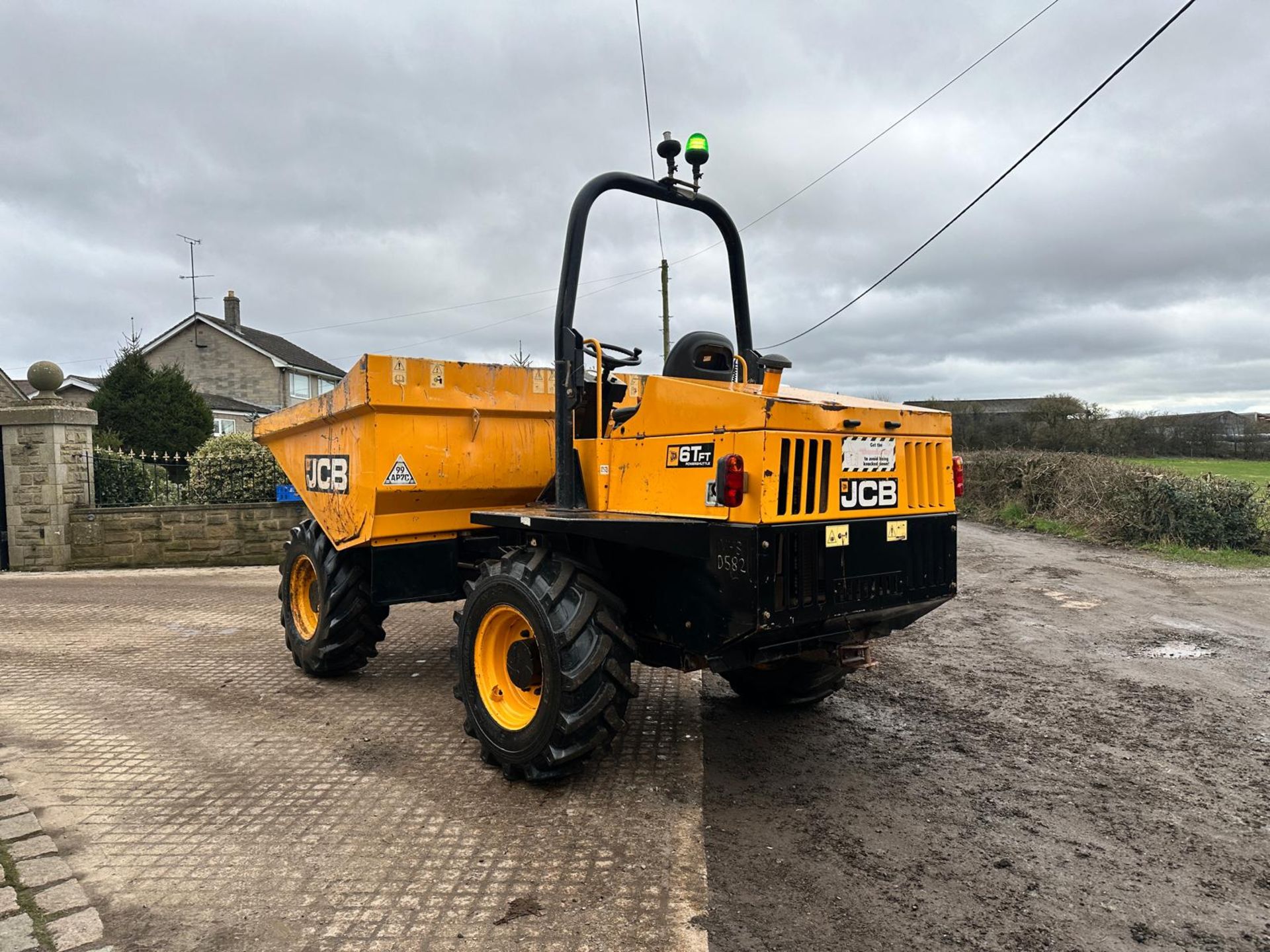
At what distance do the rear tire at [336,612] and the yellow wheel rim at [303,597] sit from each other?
8 centimetres

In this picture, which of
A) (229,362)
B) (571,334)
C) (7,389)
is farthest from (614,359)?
(229,362)

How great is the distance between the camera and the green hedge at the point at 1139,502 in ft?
39.0

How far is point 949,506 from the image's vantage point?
13.6 feet

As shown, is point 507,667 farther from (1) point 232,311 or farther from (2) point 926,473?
(1) point 232,311

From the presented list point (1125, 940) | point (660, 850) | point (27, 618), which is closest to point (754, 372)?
point (660, 850)

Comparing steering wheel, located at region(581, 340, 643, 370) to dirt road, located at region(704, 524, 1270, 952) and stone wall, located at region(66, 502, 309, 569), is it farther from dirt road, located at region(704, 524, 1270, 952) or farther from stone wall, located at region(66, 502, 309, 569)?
stone wall, located at region(66, 502, 309, 569)

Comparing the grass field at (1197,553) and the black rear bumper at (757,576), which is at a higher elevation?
the black rear bumper at (757,576)

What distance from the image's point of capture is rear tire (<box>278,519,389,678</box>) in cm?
551

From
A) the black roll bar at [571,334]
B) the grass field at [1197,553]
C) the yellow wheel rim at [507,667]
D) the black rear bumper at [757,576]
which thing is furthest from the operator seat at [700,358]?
the grass field at [1197,553]

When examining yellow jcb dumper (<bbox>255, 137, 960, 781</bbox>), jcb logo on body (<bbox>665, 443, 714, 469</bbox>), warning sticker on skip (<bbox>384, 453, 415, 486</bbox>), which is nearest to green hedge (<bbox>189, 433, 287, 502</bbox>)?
yellow jcb dumper (<bbox>255, 137, 960, 781</bbox>)

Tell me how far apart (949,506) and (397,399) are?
312cm

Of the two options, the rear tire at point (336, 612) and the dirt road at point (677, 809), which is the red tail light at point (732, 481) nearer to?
the dirt road at point (677, 809)

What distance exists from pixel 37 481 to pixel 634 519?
10972 millimetres

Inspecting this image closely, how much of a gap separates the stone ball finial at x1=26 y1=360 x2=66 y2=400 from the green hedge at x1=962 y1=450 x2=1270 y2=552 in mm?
15611
